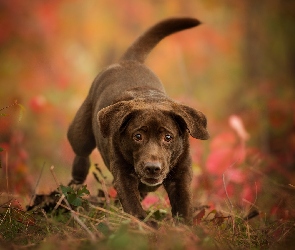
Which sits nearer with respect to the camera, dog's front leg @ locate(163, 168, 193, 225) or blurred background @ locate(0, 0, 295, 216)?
dog's front leg @ locate(163, 168, 193, 225)

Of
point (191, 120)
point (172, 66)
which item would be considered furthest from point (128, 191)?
point (172, 66)

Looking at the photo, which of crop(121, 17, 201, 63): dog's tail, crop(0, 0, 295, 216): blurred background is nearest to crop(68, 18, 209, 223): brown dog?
crop(121, 17, 201, 63): dog's tail

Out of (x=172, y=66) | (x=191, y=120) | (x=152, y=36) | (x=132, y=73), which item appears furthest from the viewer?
(x=172, y=66)

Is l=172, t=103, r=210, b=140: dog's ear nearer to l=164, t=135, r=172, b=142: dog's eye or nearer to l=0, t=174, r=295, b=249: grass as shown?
l=164, t=135, r=172, b=142: dog's eye

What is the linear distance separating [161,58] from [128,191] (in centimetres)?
1209

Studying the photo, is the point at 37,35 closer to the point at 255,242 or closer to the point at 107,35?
the point at 107,35

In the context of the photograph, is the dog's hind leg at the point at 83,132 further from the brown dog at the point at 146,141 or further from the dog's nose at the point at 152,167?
the dog's nose at the point at 152,167

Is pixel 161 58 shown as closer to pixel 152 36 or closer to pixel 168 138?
pixel 152 36

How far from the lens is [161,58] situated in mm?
16641

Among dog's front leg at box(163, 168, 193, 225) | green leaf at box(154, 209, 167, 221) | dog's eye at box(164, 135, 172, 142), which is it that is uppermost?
dog's eye at box(164, 135, 172, 142)

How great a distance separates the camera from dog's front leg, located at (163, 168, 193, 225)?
495 cm

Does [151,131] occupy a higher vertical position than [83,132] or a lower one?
higher

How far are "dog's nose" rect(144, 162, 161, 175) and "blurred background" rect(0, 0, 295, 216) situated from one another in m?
8.03

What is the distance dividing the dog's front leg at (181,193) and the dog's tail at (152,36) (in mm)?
1882
